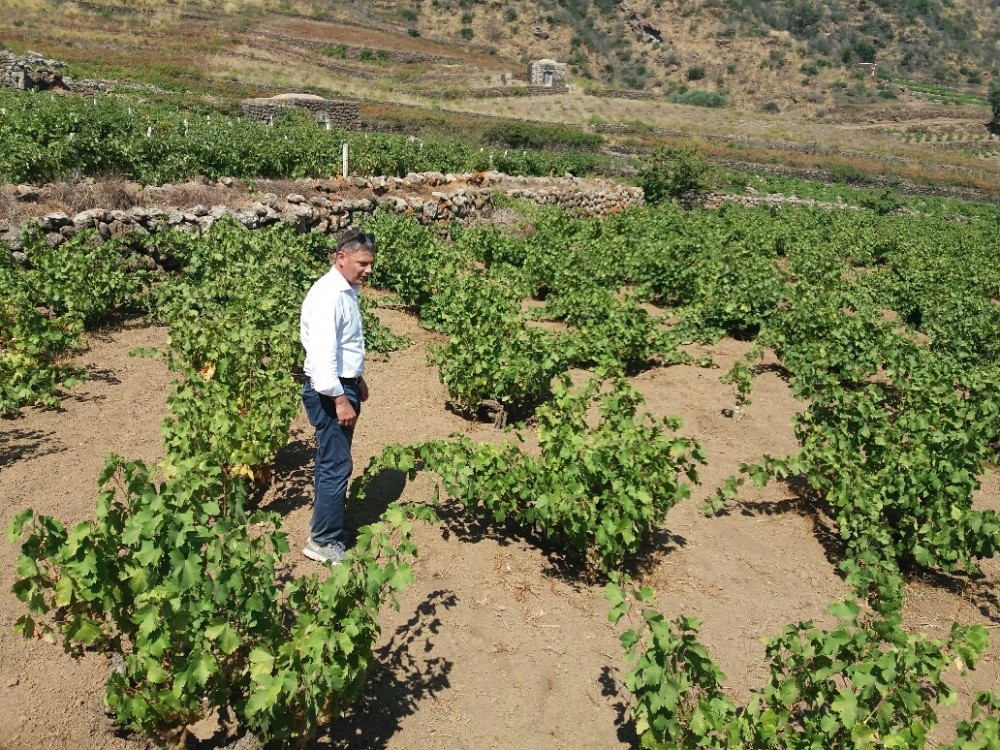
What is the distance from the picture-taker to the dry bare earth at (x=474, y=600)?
3256 mm

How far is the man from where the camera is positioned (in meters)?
3.94

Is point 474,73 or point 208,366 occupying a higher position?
point 474,73

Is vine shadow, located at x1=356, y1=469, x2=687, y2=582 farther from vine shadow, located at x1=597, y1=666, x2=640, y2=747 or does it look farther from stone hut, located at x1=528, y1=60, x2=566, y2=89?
stone hut, located at x1=528, y1=60, x2=566, y2=89

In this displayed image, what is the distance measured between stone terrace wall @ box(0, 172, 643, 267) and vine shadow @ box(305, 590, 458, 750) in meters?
7.02

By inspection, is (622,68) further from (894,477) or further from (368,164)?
(894,477)

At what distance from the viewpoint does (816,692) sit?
276cm

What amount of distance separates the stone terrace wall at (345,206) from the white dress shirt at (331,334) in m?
5.99

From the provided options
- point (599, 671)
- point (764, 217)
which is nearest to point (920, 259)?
point (764, 217)

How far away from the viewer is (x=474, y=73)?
5750 cm

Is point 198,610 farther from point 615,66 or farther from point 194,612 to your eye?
point 615,66

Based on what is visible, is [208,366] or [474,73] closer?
[208,366]

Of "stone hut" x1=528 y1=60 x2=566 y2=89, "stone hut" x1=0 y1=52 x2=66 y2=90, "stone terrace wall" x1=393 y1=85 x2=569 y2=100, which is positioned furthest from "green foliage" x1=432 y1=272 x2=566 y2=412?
"stone hut" x1=528 y1=60 x2=566 y2=89

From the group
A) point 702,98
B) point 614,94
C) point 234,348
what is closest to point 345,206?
point 234,348

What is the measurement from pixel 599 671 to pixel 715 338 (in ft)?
21.6
